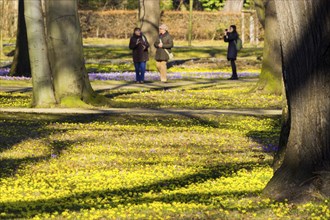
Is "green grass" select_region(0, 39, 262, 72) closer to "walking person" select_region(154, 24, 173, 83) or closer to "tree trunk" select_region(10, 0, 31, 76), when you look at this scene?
"tree trunk" select_region(10, 0, 31, 76)

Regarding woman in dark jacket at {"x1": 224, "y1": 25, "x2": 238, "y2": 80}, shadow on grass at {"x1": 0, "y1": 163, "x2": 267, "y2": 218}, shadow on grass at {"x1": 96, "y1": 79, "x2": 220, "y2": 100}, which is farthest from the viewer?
woman in dark jacket at {"x1": 224, "y1": 25, "x2": 238, "y2": 80}

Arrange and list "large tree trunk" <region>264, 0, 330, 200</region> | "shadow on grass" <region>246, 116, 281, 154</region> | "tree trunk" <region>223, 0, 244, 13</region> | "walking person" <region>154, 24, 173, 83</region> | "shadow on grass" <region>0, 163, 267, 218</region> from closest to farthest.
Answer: "shadow on grass" <region>0, 163, 267, 218</region> < "large tree trunk" <region>264, 0, 330, 200</region> < "shadow on grass" <region>246, 116, 281, 154</region> < "walking person" <region>154, 24, 173, 83</region> < "tree trunk" <region>223, 0, 244, 13</region>

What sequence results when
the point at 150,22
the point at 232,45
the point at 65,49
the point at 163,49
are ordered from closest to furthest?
the point at 65,49 → the point at 163,49 → the point at 232,45 → the point at 150,22

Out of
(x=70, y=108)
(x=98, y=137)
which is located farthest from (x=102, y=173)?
(x=70, y=108)

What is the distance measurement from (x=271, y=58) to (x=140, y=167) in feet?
47.5

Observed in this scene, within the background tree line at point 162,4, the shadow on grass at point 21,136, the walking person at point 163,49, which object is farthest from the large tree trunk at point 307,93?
the background tree line at point 162,4

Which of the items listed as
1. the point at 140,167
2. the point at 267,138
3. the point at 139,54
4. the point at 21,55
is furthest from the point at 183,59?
the point at 140,167

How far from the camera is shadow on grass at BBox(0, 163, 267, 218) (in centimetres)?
1062

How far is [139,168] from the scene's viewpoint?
47.3 ft

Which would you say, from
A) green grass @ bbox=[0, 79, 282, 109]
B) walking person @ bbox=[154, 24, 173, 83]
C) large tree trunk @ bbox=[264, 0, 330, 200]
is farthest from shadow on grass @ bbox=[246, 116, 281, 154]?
walking person @ bbox=[154, 24, 173, 83]

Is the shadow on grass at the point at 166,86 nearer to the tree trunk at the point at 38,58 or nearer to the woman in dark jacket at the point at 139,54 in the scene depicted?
the woman in dark jacket at the point at 139,54

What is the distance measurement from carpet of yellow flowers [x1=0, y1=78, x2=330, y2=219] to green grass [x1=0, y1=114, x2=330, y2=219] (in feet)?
0.05

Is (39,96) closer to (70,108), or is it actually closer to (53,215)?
(70,108)

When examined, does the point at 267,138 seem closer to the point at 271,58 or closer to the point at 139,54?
the point at 271,58
